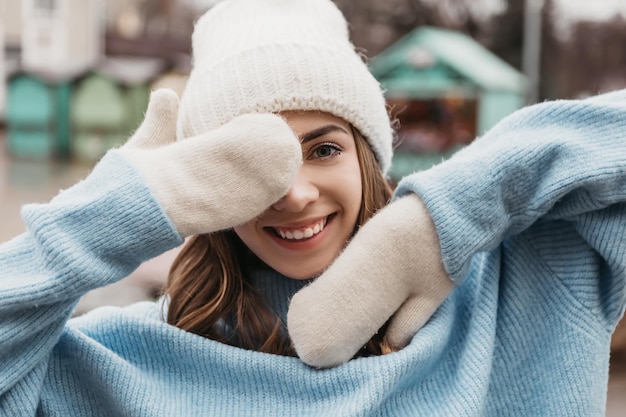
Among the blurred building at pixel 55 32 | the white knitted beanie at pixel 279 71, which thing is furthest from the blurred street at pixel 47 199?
the white knitted beanie at pixel 279 71

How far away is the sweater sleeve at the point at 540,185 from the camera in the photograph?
1.54m

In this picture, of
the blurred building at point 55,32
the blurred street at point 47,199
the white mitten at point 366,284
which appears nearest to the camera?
the white mitten at point 366,284

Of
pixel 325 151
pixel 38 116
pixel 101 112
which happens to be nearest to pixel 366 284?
pixel 325 151

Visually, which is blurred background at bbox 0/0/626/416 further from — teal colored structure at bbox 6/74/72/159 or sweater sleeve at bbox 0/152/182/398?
sweater sleeve at bbox 0/152/182/398

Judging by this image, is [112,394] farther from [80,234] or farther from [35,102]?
[35,102]

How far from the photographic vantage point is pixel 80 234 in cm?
147

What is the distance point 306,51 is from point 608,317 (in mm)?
800

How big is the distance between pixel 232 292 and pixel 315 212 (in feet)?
0.90

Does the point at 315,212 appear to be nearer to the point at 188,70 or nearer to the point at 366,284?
the point at 366,284

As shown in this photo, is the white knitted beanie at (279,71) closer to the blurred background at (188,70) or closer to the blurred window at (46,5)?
the blurred background at (188,70)

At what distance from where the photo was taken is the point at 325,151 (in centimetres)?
169

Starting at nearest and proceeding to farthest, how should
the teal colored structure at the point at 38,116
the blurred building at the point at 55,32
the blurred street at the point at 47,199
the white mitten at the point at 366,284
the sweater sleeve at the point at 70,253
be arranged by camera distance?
the sweater sleeve at the point at 70,253 < the white mitten at the point at 366,284 < the blurred street at the point at 47,199 < the teal colored structure at the point at 38,116 < the blurred building at the point at 55,32

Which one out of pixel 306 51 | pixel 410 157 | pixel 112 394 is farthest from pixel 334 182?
pixel 410 157


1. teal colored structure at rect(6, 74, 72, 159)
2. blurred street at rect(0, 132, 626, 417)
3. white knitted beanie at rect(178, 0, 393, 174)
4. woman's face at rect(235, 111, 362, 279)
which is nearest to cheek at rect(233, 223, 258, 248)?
woman's face at rect(235, 111, 362, 279)
